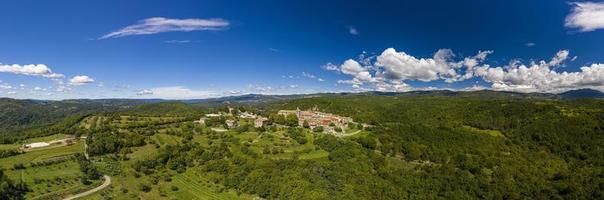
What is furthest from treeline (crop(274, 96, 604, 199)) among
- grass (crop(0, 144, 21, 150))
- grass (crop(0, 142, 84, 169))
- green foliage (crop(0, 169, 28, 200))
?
grass (crop(0, 144, 21, 150))

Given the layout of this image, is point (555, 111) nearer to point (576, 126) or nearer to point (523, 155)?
point (576, 126)

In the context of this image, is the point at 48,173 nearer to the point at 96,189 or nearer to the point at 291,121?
the point at 96,189

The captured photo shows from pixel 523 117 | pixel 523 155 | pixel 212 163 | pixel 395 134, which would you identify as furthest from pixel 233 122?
pixel 523 117

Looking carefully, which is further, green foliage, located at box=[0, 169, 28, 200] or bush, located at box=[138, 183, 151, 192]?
bush, located at box=[138, 183, 151, 192]

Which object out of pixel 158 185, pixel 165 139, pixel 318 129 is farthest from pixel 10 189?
pixel 318 129

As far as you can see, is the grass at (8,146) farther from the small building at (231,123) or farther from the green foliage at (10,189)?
the small building at (231,123)

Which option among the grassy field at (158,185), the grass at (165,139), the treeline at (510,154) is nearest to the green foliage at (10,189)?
the grassy field at (158,185)

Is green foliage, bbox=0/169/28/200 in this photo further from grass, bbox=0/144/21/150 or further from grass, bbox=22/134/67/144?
grass, bbox=22/134/67/144

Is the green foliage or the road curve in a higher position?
the green foliage

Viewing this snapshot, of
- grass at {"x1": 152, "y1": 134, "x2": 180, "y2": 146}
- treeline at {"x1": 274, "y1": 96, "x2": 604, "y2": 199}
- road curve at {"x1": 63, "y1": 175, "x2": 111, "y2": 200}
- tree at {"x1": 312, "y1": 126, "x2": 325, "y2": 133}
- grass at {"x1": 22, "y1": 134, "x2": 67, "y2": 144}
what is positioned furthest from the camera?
tree at {"x1": 312, "y1": 126, "x2": 325, "y2": 133}
